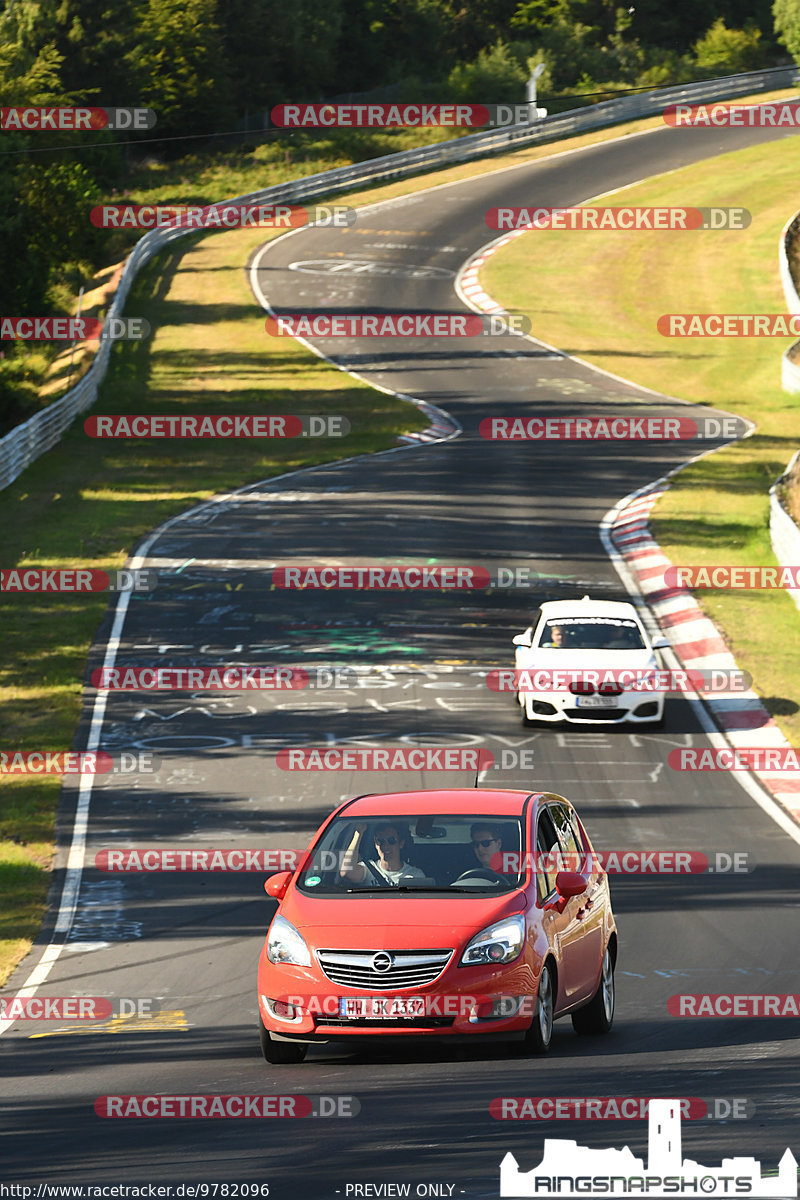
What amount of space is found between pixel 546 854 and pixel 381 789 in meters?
8.58

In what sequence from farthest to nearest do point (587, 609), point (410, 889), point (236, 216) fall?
point (236, 216)
point (587, 609)
point (410, 889)

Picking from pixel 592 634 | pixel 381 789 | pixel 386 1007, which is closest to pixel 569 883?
pixel 386 1007

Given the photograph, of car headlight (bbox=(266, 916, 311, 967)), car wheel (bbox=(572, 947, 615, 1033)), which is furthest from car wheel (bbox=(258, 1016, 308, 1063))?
car wheel (bbox=(572, 947, 615, 1033))

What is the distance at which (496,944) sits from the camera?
967 centimetres

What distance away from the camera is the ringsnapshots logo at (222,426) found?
42375 millimetres

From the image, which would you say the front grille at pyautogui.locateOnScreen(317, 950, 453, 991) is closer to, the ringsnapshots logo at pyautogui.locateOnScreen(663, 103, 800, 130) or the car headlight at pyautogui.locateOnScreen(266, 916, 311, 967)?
the car headlight at pyautogui.locateOnScreen(266, 916, 311, 967)

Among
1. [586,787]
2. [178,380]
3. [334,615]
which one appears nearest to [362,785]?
[586,787]

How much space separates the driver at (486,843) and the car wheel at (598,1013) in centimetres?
125

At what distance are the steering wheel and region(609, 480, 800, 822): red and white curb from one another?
9170mm

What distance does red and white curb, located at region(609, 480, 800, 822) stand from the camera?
70.5ft

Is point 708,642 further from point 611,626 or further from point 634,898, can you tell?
point 634,898

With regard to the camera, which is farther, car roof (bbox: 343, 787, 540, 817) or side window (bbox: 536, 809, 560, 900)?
car roof (bbox: 343, 787, 540, 817)

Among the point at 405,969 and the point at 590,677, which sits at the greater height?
the point at 405,969

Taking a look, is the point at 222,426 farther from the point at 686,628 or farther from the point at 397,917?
the point at 397,917
